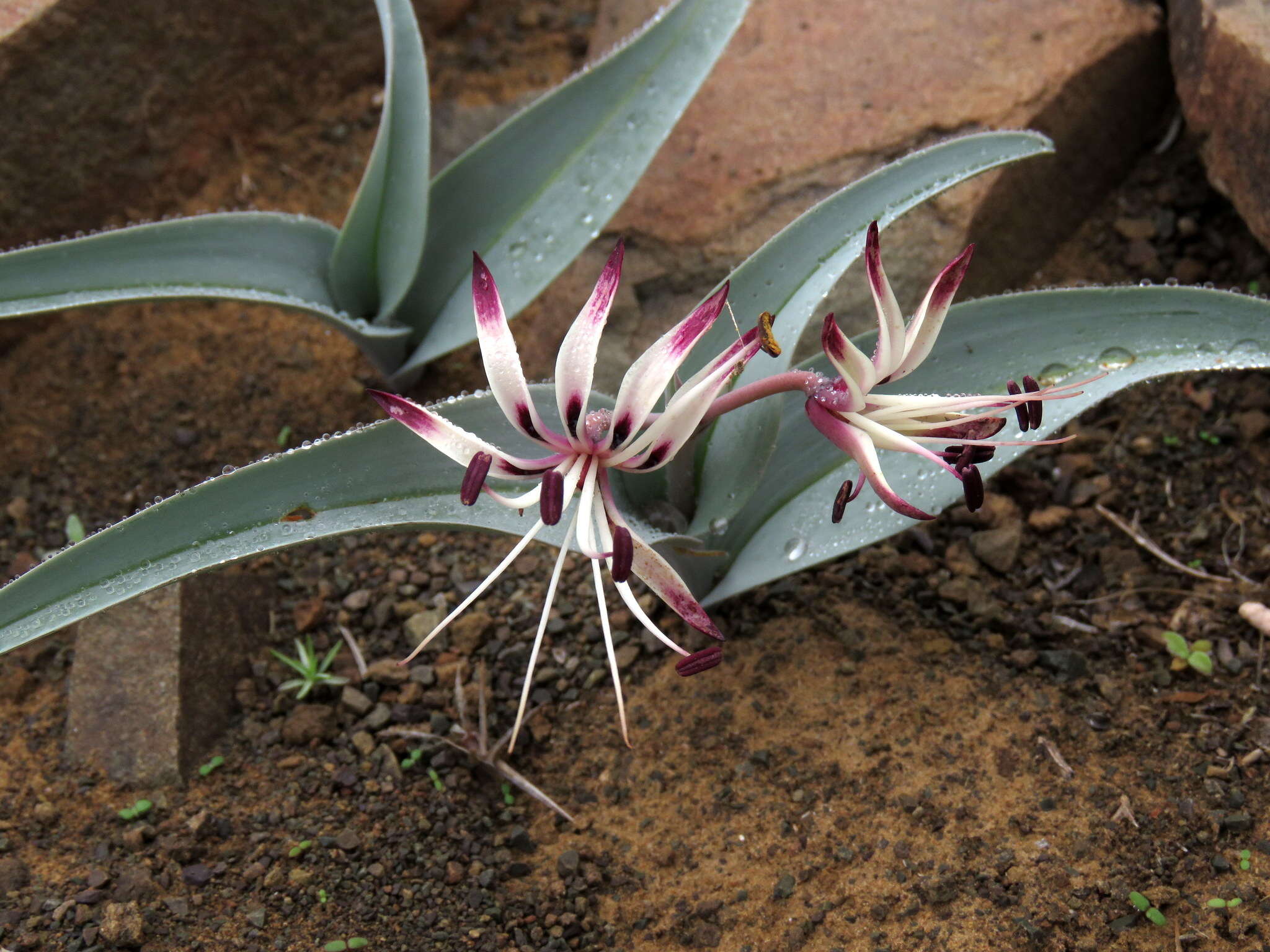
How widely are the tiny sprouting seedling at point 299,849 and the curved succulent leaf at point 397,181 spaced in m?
0.83

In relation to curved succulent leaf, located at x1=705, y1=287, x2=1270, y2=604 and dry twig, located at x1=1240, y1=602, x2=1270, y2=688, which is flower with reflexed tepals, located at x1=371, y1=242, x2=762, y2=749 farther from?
dry twig, located at x1=1240, y1=602, x2=1270, y2=688

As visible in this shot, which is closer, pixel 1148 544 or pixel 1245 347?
pixel 1245 347

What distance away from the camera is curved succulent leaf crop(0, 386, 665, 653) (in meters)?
1.15

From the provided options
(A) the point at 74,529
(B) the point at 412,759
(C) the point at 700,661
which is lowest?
(B) the point at 412,759

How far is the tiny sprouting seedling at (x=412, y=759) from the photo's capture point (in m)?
1.50

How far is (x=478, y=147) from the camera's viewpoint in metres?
1.80

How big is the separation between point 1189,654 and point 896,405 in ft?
2.41

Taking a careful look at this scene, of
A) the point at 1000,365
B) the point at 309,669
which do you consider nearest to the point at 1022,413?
the point at 1000,365

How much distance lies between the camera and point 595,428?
1060 millimetres

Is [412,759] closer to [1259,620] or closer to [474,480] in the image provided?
[474,480]

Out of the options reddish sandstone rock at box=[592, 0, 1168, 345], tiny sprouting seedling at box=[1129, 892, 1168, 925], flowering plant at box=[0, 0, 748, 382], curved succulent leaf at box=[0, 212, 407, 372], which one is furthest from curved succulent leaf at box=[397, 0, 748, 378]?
tiny sprouting seedling at box=[1129, 892, 1168, 925]

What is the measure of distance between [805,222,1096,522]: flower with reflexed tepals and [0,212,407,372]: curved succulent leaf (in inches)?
36.1

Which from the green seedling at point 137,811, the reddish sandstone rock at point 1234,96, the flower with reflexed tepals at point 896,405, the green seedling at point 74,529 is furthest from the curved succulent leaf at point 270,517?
the reddish sandstone rock at point 1234,96

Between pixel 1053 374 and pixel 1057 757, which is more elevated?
pixel 1053 374
